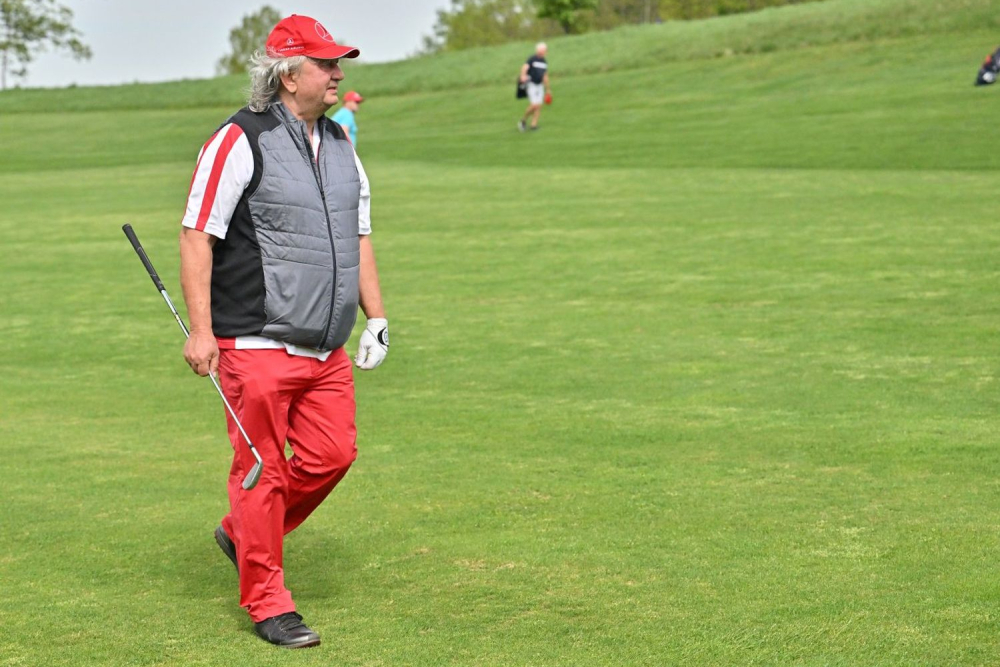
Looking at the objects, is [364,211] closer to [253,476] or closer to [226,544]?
[253,476]

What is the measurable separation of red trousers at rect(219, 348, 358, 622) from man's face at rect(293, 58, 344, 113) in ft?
2.97

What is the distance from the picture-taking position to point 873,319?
1232cm

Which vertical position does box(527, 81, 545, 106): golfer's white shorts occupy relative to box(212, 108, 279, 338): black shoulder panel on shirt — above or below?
below

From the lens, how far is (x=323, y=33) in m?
5.46

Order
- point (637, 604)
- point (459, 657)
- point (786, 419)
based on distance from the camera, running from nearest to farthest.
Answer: point (459, 657) < point (637, 604) < point (786, 419)

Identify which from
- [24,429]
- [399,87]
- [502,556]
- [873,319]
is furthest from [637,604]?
[399,87]

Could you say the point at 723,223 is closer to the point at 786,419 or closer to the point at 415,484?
the point at 786,419

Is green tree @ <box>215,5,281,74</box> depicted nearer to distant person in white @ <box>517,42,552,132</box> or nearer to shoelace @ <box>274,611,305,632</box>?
distant person in white @ <box>517,42,552,132</box>

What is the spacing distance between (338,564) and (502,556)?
2.20 ft

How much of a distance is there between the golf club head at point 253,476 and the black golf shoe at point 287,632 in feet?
1.53

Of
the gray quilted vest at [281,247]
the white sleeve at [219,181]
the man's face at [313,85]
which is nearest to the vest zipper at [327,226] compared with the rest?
the gray quilted vest at [281,247]

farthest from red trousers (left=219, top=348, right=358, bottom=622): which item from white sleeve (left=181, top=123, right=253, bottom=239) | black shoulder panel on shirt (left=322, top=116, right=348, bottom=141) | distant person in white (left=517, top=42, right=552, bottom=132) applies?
distant person in white (left=517, top=42, right=552, bottom=132)

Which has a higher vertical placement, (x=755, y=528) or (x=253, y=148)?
(x=253, y=148)

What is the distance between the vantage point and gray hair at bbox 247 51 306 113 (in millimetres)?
5348
